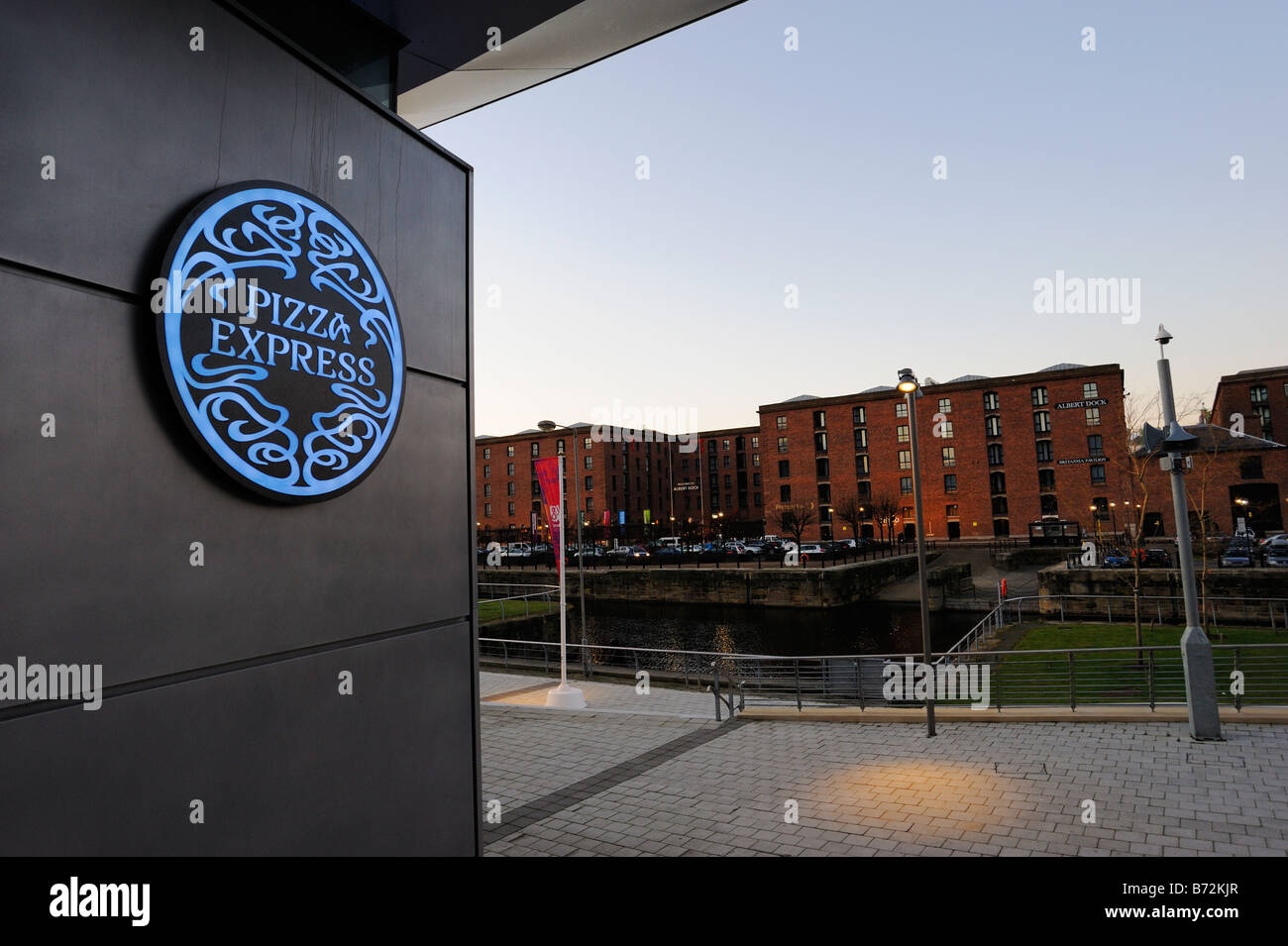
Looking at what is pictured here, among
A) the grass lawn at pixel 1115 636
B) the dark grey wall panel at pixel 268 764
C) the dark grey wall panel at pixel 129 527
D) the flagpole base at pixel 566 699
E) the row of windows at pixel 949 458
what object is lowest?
the grass lawn at pixel 1115 636

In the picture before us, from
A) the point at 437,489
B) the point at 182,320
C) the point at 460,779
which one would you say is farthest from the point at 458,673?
the point at 182,320

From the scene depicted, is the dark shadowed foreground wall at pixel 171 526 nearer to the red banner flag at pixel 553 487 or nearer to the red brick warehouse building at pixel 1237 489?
the red banner flag at pixel 553 487

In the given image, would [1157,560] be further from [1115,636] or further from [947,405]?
[947,405]

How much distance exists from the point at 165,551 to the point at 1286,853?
26.4 feet

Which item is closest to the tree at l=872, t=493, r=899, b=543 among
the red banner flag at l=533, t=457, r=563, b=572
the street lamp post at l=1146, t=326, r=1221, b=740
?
the red banner flag at l=533, t=457, r=563, b=572

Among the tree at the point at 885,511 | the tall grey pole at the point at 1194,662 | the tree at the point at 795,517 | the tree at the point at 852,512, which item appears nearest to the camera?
the tall grey pole at the point at 1194,662

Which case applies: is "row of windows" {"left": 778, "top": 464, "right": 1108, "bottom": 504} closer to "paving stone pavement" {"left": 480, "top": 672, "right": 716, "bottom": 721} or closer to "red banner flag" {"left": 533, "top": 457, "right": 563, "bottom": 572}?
"paving stone pavement" {"left": 480, "top": 672, "right": 716, "bottom": 721}

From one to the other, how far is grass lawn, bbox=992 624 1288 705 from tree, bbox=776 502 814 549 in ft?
→ 137

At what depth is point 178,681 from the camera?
2.95 metres

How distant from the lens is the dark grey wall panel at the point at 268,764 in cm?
254

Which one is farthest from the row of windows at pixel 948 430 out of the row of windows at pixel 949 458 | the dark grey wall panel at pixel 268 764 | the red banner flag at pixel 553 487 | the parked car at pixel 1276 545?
the dark grey wall panel at pixel 268 764

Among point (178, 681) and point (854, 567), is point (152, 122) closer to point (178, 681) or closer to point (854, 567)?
point (178, 681)

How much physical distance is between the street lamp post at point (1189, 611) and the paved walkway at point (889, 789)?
1.17 ft
